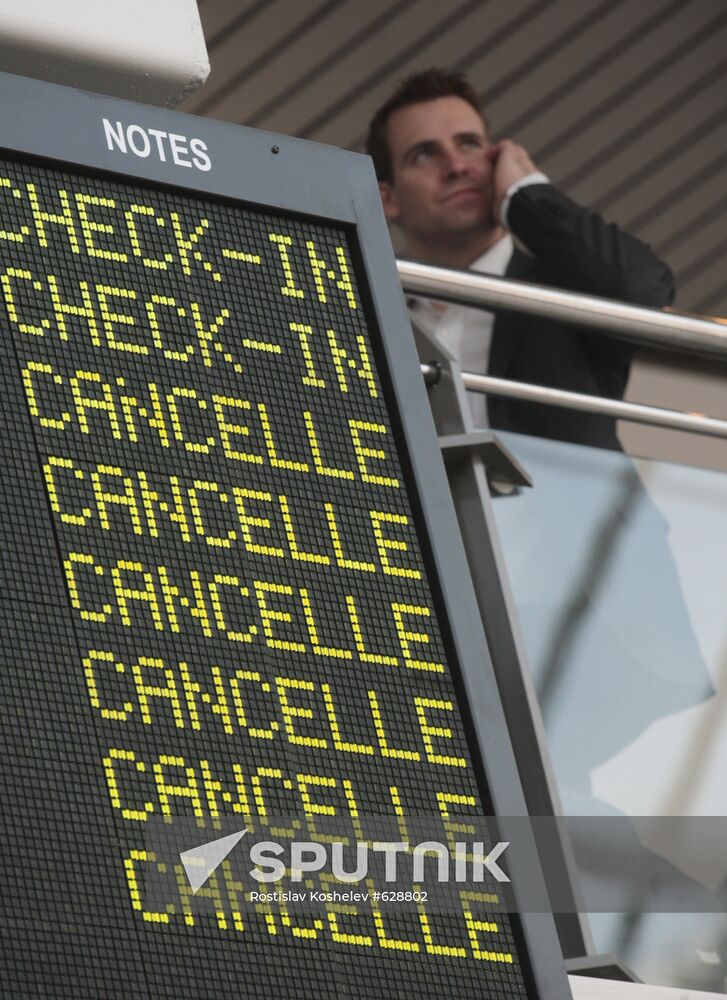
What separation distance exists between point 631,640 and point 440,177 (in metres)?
1.18

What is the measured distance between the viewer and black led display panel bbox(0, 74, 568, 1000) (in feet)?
5.44

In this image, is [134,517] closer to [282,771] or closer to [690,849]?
[282,771]

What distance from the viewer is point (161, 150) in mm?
2062

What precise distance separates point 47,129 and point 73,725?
0.68m

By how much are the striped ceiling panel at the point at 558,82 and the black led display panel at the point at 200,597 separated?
4.95 m

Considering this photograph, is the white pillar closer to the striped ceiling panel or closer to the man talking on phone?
the man talking on phone

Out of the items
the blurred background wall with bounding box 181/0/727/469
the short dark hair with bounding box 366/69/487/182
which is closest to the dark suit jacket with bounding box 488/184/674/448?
the short dark hair with bounding box 366/69/487/182

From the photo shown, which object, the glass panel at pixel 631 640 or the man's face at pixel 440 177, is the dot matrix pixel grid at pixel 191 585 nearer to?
the glass panel at pixel 631 640

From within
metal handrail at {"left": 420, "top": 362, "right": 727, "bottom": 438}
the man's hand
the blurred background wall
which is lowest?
metal handrail at {"left": 420, "top": 362, "right": 727, "bottom": 438}

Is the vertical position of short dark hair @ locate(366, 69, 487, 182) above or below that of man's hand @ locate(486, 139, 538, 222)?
above

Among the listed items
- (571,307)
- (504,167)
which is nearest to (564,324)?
(571,307)

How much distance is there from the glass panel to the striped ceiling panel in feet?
12.5

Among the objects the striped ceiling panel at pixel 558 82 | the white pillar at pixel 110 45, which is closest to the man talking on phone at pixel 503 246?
the white pillar at pixel 110 45

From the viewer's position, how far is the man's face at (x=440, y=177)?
394cm
